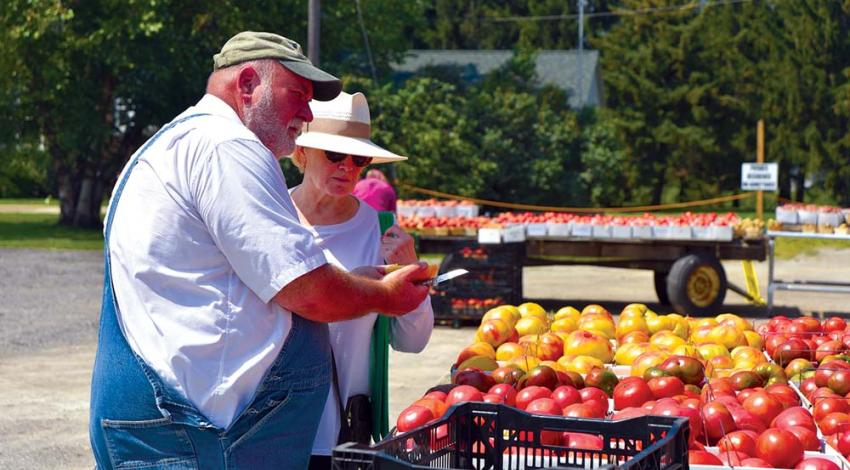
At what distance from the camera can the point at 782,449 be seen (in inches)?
150

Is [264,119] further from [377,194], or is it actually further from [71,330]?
[71,330]

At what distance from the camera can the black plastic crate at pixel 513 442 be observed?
2.92m

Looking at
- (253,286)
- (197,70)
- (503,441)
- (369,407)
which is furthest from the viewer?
(197,70)

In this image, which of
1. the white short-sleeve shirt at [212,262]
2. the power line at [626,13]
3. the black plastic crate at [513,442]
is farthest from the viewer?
the power line at [626,13]

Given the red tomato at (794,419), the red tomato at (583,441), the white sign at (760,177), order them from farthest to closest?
the white sign at (760,177), the red tomato at (794,419), the red tomato at (583,441)

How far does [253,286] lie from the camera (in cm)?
279

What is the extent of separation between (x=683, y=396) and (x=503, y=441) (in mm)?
1445

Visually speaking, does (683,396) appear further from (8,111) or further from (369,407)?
(8,111)

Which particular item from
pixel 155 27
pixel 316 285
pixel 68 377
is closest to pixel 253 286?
pixel 316 285

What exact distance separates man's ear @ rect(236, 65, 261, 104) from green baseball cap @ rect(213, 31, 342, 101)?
1.0 inches

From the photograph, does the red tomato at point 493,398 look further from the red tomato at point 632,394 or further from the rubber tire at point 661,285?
the rubber tire at point 661,285

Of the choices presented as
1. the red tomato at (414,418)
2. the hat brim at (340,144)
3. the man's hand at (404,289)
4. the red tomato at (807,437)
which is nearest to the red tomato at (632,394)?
the red tomato at (807,437)

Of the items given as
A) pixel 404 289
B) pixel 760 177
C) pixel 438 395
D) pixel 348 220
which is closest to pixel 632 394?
pixel 438 395

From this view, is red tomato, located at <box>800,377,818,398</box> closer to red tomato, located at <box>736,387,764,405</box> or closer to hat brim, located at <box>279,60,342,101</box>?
red tomato, located at <box>736,387,764,405</box>
